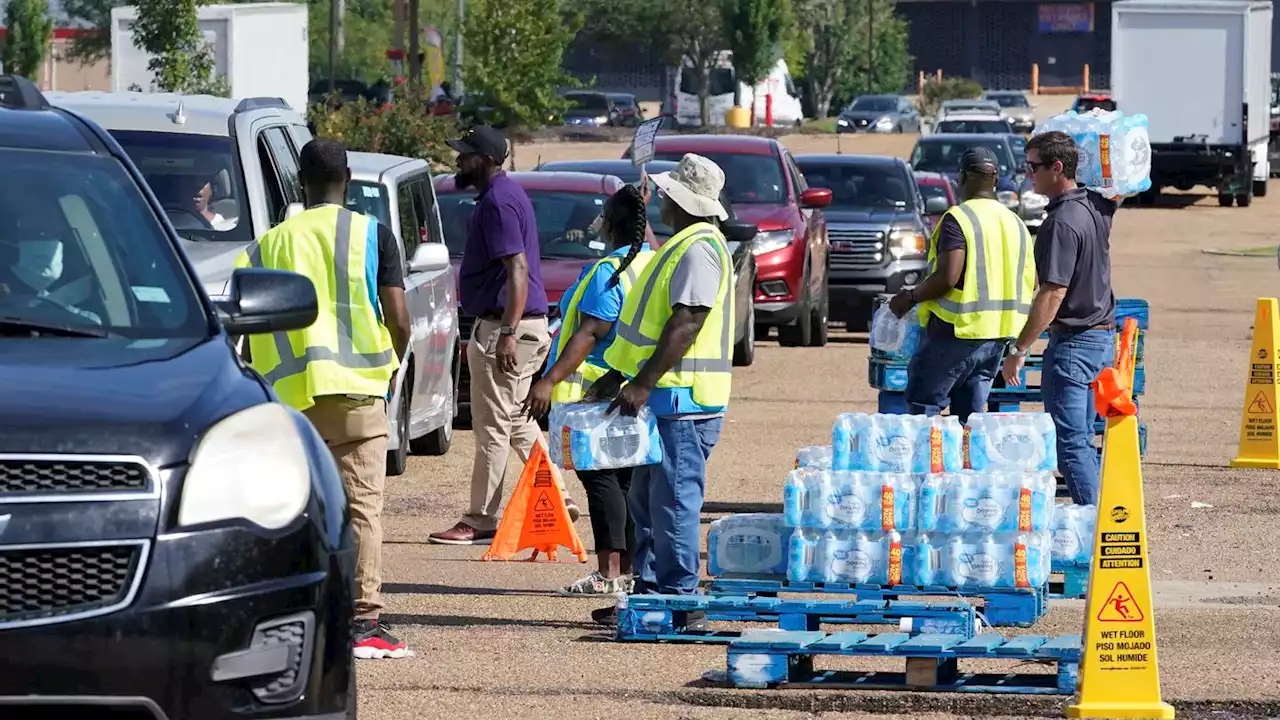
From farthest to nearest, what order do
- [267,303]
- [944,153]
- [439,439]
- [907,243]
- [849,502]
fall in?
[944,153] < [907,243] < [439,439] < [849,502] < [267,303]

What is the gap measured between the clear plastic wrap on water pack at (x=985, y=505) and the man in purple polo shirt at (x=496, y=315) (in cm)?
279

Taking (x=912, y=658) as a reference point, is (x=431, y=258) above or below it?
above

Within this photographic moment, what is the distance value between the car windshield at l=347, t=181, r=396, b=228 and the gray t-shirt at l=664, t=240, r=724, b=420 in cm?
476

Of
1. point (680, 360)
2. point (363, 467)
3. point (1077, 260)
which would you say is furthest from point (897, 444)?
point (363, 467)

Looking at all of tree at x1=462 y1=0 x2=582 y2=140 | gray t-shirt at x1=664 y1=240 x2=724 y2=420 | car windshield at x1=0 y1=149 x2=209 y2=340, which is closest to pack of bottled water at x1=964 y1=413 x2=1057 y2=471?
gray t-shirt at x1=664 y1=240 x2=724 y2=420

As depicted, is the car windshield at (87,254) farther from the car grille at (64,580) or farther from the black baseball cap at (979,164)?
the black baseball cap at (979,164)

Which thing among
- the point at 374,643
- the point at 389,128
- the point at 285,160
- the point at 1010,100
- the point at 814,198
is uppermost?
the point at 1010,100

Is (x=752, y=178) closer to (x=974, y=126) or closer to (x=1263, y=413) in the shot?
(x=1263, y=413)

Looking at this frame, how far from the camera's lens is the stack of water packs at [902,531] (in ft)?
25.8

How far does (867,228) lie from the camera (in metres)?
21.8

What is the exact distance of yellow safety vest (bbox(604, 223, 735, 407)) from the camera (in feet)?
26.1

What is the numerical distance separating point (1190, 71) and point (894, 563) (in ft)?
115

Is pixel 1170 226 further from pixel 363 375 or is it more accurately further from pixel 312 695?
pixel 312 695

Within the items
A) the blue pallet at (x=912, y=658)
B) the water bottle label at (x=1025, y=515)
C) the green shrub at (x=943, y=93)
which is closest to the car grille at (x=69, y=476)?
the blue pallet at (x=912, y=658)
